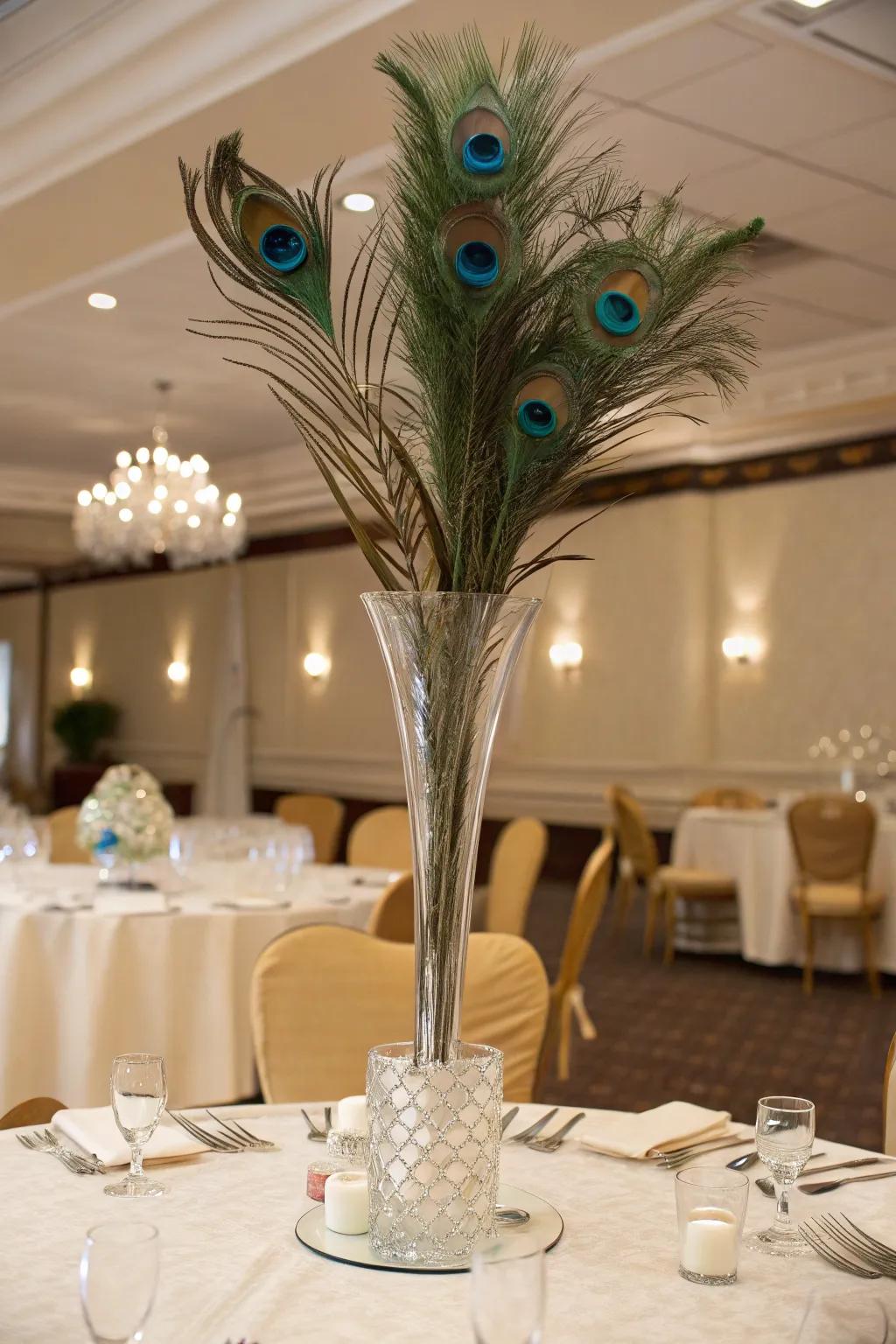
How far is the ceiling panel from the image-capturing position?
195 inches

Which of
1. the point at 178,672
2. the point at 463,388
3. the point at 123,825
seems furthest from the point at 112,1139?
the point at 178,672

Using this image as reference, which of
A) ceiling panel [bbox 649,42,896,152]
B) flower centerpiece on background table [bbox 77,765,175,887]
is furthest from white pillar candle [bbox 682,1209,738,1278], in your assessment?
ceiling panel [bbox 649,42,896,152]

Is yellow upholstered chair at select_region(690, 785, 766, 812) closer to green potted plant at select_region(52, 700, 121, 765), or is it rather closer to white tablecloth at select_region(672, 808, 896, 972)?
white tablecloth at select_region(672, 808, 896, 972)

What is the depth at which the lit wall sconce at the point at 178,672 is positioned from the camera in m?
15.2

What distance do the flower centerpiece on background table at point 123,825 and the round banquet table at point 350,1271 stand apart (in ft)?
8.95

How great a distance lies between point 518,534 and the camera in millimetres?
1596

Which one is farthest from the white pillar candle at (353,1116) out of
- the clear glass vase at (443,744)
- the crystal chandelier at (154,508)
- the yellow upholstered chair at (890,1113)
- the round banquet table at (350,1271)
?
the crystal chandelier at (154,508)

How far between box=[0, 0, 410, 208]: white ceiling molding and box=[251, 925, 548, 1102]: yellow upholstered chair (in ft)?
7.36

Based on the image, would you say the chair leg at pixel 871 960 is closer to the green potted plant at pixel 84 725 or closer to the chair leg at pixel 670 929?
the chair leg at pixel 670 929

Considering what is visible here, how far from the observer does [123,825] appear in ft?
15.1

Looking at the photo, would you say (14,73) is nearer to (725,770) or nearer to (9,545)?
(725,770)

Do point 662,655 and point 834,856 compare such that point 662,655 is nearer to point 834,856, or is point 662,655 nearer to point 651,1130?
point 834,856

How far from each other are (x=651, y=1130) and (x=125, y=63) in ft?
11.3

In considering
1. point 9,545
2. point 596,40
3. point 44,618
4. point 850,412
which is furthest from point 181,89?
point 44,618
